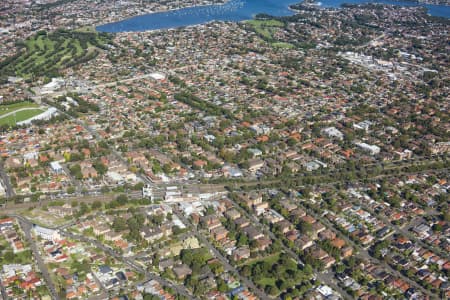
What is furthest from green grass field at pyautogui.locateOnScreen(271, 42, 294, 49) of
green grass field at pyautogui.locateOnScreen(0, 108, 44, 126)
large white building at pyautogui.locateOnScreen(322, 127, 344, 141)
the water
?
green grass field at pyautogui.locateOnScreen(0, 108, 44, 126)

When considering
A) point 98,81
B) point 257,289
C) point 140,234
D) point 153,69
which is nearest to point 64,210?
point 140,234

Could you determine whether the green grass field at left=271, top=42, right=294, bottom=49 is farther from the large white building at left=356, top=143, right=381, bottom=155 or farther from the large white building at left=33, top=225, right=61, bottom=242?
the large white building at left=33, top=225, right=61, bottom=242

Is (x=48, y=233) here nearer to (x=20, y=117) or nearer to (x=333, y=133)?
(x=20, y=117)

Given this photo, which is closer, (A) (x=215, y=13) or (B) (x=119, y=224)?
(B) (x=119, y=224)

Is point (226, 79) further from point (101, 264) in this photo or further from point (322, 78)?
point (101, 264)

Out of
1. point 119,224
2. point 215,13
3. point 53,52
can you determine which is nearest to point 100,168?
point 119,224

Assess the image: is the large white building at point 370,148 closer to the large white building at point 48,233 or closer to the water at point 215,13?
the large white building at point 48,233

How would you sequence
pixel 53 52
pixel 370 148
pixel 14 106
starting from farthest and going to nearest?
pixel 53 52, pixel 14 106, pixel 370 148
